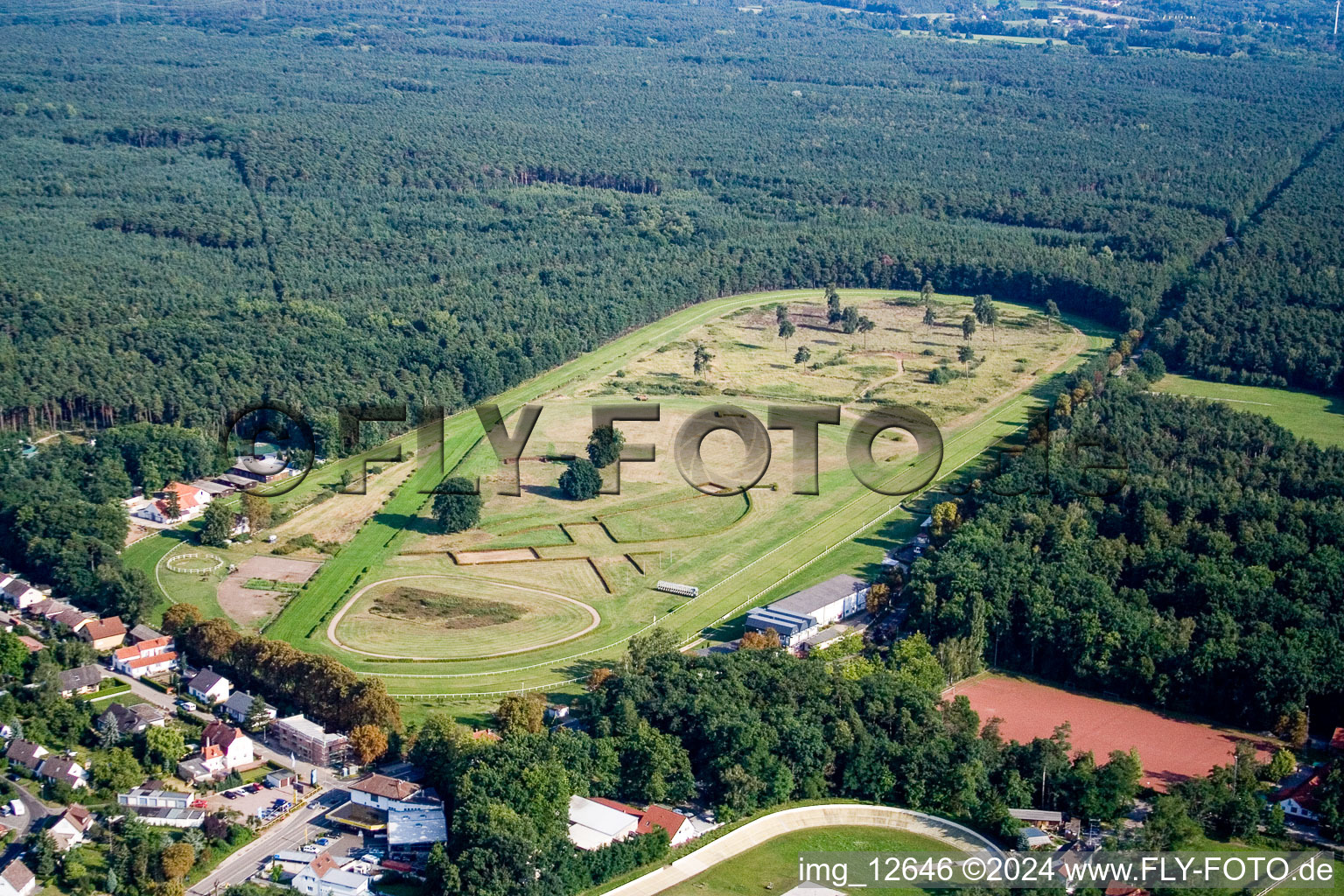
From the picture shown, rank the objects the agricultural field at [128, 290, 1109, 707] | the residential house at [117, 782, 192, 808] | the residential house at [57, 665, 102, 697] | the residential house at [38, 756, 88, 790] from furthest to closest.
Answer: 1. the agricultural field at [128, 290, 1109, 707]
2. the residential house at [57, 665, 102, 697]
3. the residential house at [38, 756, 88, 790]
4. the residential house at [117, 782, 192, 808]

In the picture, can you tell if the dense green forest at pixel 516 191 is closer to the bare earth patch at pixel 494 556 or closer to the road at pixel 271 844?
the bare earth patch at pixel 494 556

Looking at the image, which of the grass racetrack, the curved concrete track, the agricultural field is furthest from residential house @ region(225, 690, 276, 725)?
the curved concrete track

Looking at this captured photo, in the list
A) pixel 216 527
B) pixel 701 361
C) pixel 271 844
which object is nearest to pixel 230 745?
pixel 271 844

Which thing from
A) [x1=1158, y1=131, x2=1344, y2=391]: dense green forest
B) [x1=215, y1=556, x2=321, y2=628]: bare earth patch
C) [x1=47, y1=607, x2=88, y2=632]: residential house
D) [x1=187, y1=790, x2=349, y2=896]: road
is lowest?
[x1=187, y1=790, x2=349, y2=896]: road

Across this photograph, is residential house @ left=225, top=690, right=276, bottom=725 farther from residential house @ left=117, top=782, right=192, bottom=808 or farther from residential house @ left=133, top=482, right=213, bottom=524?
residential house @ left=133, top=482, right=213, bottom=524

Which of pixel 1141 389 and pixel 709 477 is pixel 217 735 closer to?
pixel 709 477

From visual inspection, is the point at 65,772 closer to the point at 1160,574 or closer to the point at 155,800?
the point at 155,800

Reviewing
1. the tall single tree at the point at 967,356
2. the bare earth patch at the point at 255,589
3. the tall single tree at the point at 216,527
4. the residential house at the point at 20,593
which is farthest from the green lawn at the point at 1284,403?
the residential house at the point at 20,593

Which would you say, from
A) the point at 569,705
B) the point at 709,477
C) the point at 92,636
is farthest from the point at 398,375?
the point at 569,705
